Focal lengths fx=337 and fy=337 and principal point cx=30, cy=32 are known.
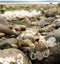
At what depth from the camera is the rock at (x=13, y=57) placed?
21.8 ft

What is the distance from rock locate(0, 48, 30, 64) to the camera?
665cm

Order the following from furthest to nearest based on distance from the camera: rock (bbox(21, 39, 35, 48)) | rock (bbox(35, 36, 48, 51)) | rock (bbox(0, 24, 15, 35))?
1. rock (bbox(0, 24, 15, 35))
2. rock (bbox(21, 39, 35, 48))
3. rock (bbox(35, 36, 48, 51))

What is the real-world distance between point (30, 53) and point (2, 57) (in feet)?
3.53

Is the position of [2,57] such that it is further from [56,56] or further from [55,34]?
[55,34]

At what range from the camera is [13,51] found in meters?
7.27

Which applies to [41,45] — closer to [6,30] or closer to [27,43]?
[27,43]

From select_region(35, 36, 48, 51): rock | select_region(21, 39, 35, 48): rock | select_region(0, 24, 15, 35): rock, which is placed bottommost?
select_region(0, 24, 15, 35): rock

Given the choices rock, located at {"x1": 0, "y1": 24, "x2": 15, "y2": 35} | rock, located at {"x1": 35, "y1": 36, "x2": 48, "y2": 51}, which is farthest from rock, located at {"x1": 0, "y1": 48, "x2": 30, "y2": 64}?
rock, located at {"x1": 0, "y1": 24, "x2": 15, "y2": 35}

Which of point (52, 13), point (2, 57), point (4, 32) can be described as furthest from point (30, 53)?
point (52, 13)

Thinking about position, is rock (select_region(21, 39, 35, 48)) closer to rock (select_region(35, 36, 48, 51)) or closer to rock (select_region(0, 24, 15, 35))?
rock (select_region(35, 36, 48, 51))

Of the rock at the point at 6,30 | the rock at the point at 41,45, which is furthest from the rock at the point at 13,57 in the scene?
the rock at the point at 6,30

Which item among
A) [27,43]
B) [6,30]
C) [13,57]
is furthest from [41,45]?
[6,30]

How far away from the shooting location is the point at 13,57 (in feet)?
22.6

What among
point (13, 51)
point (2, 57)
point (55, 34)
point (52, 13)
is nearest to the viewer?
point (2, 57)
